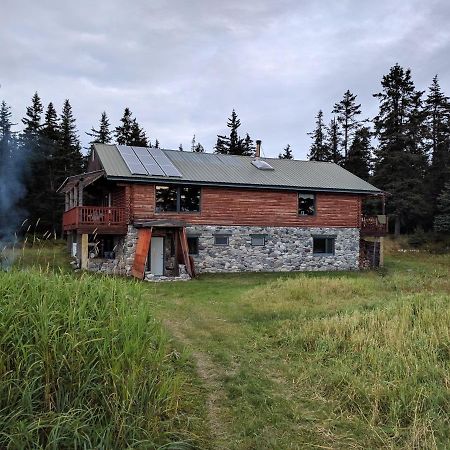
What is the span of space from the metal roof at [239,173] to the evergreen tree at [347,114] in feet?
72.2

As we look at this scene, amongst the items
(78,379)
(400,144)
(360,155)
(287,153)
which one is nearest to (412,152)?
(400,144)

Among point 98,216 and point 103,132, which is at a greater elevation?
point 103,132

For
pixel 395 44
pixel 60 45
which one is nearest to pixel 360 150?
pixel 395 44

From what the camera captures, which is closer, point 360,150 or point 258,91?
point 258,91

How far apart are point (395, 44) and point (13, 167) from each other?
3058 cm

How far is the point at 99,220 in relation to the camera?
20703 mm

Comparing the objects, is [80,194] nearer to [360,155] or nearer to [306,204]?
[306,204]

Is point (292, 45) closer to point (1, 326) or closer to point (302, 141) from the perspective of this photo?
point (1, 326)

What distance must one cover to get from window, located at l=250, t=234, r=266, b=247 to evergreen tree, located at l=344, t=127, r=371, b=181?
26.1 meters

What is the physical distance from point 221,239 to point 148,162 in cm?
577

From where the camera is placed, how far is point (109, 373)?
440 centimetres

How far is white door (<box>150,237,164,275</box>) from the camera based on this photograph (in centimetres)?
2109

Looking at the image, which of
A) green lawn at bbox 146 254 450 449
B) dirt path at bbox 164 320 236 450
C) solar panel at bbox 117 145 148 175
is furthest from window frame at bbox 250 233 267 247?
dirt path at bbox 164 320 236 450

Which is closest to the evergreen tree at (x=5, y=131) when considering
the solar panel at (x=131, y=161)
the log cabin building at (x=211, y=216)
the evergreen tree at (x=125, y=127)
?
the evergreen tree at (x=125, y=127)
